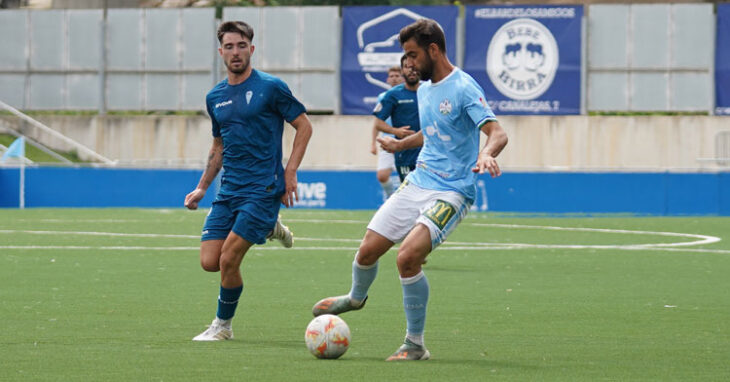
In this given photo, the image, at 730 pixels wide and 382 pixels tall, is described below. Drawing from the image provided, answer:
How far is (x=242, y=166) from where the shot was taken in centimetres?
978

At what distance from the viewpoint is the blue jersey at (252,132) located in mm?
9742

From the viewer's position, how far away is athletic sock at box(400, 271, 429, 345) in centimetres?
852

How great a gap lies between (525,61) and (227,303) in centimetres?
3167

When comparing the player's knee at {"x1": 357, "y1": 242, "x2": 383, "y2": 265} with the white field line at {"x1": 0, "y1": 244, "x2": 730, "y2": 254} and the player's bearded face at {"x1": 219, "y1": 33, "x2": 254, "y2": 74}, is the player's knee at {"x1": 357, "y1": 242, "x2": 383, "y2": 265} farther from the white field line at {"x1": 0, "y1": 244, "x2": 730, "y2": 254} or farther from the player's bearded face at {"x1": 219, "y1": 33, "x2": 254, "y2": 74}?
the white field line at {"x1": 0, "y1": 244, "x2": 730, "y2": 254}

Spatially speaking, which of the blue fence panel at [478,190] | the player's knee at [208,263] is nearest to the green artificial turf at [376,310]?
the player's knee at [208,263]

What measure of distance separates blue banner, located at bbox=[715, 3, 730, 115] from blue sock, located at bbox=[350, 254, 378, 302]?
3284 centimetres

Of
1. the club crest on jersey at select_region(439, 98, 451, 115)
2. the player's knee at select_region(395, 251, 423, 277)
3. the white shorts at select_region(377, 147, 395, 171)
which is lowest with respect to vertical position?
the player's knee at select_region(395, 251, 423, 277)

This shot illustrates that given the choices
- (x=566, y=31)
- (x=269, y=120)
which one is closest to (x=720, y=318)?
(x=269, y=120)

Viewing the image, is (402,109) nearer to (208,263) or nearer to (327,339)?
(208,263)

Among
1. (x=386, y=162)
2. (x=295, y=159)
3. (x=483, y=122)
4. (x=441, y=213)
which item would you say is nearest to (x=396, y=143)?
(x=295, y=159)

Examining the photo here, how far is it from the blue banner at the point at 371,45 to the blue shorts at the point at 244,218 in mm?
31219

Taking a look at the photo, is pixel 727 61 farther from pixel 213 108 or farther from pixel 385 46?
pixel 213 108

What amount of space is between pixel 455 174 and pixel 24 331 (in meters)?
→ 3.34

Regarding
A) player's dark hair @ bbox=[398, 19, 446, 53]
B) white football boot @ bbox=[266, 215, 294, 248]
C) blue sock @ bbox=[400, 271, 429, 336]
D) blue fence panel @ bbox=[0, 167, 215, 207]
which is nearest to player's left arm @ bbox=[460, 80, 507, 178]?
player's dark hair @ bbox=[398, 19, 446, 53]
